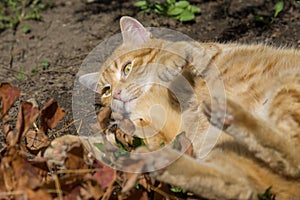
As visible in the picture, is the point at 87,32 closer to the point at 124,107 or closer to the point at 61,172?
the point at 124,107

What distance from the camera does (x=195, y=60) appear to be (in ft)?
9.47

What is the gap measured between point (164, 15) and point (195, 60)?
5.65 feet

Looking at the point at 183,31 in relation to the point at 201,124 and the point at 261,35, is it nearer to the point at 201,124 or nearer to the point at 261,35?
the point at 261,35

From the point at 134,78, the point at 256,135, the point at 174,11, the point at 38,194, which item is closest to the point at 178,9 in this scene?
the point at 174,11

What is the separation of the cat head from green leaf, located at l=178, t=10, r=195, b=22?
121cm

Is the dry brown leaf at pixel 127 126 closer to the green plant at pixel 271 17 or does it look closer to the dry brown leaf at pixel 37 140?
the dry brown leaf at pixel 37 140

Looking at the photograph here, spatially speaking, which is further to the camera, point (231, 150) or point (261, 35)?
point (261, 35)

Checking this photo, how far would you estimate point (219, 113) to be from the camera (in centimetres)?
209

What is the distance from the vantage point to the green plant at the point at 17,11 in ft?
16.3

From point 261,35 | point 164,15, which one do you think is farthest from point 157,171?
point 164,15

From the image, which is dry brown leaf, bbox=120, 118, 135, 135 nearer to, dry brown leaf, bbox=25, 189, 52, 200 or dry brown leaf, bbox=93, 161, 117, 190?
dry brown leaf, bbox=93, 161, 117, 190

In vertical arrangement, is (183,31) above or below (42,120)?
below

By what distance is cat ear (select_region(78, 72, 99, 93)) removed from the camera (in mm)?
3443

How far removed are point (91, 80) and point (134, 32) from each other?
16.6 inches
